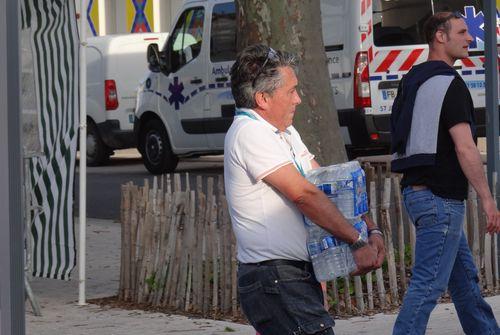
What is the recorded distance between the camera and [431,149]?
5445 mm

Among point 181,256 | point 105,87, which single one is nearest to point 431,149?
point 181,256

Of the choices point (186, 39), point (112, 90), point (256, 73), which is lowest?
point (112, 90)

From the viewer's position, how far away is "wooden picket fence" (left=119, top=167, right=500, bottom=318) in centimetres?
741

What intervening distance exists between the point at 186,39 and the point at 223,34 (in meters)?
0.75

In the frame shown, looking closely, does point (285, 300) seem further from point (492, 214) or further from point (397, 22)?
point (397, 22)

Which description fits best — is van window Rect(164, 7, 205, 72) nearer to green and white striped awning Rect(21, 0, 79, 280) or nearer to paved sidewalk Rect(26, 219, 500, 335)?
paved sidewalk Rect(26, 219, 500, 335)

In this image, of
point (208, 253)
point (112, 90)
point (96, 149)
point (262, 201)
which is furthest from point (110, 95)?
point (262, 201)

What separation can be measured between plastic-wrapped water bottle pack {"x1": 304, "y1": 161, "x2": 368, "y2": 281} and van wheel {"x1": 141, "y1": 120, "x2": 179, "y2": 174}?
13616mm

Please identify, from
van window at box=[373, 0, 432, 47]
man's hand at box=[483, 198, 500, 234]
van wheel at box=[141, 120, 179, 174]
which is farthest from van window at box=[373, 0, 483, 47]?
man's hand at box=[483, 198, 500, 234]

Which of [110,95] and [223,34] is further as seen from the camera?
[110,95]

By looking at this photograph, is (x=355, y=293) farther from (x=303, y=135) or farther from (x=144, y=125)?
(x=144, y=125)

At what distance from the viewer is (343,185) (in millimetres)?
4141

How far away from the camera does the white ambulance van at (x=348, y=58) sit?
1474 centimetres

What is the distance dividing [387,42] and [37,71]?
7620mm
